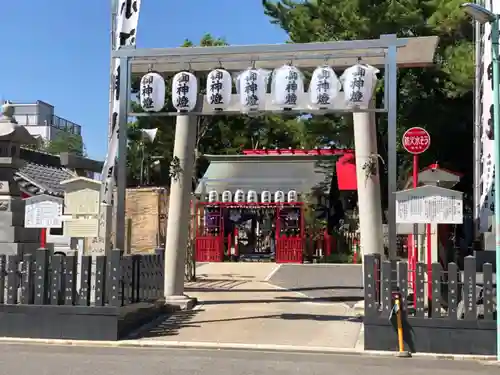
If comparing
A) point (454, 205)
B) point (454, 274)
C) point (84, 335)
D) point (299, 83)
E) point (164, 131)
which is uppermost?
point (164, 131)

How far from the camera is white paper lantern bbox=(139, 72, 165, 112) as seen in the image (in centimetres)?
1098

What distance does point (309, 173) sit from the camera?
26.5m

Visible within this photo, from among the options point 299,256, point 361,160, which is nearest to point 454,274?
point 361,160

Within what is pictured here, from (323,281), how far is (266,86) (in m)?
8.48

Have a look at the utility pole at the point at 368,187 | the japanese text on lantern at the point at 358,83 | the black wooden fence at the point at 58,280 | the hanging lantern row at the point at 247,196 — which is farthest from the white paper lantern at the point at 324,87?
the hanging lantern row at the point at 247,196

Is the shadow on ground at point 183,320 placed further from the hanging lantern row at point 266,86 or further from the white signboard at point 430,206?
the hanging lantern row at point 266,86

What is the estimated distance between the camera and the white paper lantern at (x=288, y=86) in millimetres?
10289

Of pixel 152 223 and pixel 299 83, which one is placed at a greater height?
pixel 299 83

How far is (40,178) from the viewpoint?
1992cm

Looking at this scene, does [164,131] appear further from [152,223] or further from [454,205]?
[454,205]

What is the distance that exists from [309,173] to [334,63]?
15.6m

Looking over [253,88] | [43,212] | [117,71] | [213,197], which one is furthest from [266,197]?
[43,212]

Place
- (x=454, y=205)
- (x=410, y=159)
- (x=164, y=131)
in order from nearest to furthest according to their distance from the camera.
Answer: (x=454, y=205) < (x=410, y=159) < (x=164, y=131)

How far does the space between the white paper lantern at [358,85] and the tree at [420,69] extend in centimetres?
873
